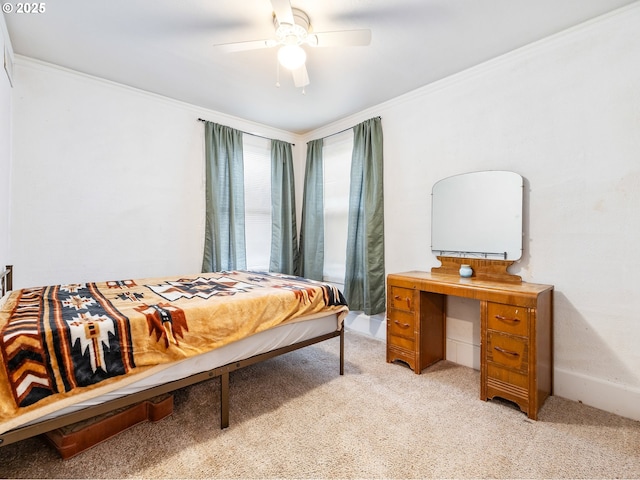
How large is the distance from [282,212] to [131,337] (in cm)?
280

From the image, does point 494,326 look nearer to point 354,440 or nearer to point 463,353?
point 463,353

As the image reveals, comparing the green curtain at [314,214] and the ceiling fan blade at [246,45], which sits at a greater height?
the ceiling fan blade at [246,45]

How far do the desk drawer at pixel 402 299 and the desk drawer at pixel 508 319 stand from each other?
1.99 feet

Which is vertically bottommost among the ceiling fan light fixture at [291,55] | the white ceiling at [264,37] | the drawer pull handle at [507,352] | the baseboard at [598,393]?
the baseboard at [598,393]

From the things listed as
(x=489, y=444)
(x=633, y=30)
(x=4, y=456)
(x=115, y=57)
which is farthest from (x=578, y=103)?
(x=4, y=456)

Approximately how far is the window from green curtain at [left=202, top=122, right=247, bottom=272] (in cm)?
17

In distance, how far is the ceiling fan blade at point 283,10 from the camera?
1.58 meters

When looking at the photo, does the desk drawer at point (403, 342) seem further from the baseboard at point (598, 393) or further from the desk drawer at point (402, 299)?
the baseboard at point (598, 393)

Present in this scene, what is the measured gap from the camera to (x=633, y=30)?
1.92m

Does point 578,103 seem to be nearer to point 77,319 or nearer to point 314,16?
point 314,16

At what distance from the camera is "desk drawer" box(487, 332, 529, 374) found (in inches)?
76.3

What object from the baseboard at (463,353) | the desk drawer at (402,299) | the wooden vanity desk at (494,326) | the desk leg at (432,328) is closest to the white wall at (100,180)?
the desk drawer at (402,299)

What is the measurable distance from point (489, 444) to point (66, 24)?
147 inches

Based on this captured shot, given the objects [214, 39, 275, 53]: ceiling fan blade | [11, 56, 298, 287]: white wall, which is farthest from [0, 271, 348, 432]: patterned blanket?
[214, 39, 275, 53]: ceiling fan blade
